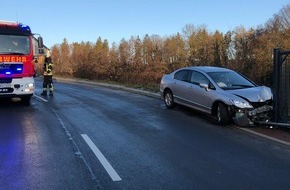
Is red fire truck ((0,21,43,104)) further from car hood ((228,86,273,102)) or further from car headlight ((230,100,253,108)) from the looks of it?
car headlight ((230,100,253,108))

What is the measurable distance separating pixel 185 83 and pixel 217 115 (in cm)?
215

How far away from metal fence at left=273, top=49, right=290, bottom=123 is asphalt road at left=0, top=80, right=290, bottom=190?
132cm

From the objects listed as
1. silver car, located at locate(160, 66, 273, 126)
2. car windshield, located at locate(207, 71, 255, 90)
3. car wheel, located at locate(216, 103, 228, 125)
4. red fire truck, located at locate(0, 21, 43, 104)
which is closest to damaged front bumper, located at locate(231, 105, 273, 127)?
silver car, located at locate(160, 66, 273, 126)

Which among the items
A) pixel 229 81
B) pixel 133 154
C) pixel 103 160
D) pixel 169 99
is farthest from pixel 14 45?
pixel 103 160

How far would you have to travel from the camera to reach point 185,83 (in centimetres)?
1294

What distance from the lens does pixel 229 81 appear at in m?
11.8

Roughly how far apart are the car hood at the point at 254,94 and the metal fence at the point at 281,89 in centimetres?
36

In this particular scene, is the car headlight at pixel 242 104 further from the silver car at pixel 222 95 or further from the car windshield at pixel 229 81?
the car windshield at pixel 229 81

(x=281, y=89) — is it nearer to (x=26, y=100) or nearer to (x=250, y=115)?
(x=250, y=115)

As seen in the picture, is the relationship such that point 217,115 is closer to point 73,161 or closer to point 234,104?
point 234,104

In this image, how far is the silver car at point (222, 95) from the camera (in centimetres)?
1038

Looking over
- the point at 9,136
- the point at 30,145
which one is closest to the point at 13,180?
the point at 30,145

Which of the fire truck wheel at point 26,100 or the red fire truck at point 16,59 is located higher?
the red fire truck at point 16,59

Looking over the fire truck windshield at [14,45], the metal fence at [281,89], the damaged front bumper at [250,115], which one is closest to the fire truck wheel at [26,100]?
the fire truck windshield at [14,45]
